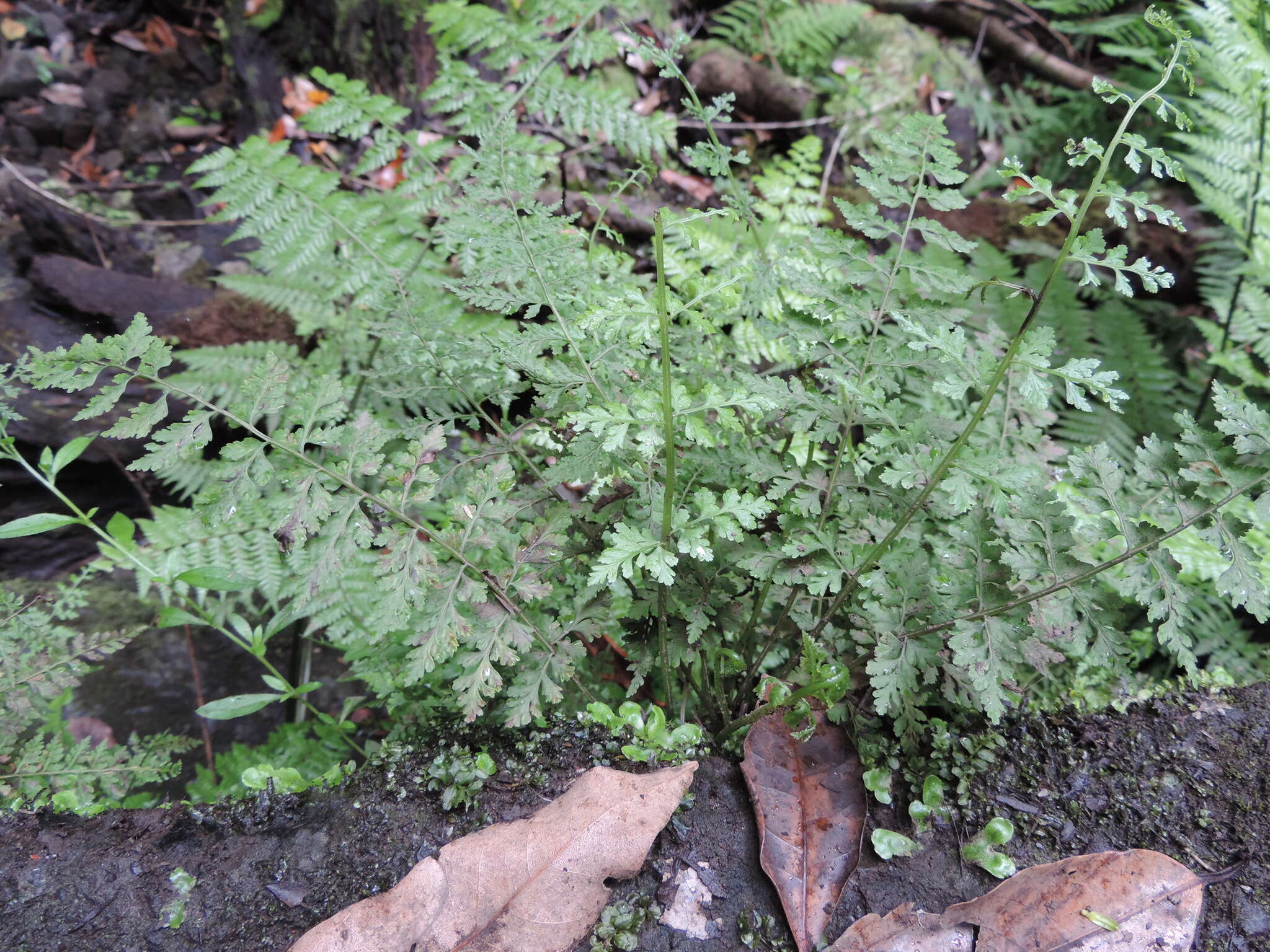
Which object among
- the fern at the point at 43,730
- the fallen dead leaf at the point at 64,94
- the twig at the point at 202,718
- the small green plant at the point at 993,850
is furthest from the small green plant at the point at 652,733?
the fallen dead leaf at the point at 64,94

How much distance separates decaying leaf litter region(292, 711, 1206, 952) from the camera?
140 cm

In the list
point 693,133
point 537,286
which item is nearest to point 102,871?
point 537,286

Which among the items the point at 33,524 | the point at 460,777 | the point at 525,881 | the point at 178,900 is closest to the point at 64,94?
the point at 33,524

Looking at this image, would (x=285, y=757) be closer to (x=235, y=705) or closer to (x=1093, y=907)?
(x=235, y=705)

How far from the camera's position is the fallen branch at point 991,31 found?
572 cm

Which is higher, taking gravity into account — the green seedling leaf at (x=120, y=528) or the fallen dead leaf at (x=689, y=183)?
the green seedling leaf at (x=120, y=528)

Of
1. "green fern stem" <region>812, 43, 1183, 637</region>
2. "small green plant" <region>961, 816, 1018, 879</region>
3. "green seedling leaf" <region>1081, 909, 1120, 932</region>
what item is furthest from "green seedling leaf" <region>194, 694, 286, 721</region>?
"green seedling leaf" <region>1081, 909, 1120, 932</region>

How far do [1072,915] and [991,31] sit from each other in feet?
21.6

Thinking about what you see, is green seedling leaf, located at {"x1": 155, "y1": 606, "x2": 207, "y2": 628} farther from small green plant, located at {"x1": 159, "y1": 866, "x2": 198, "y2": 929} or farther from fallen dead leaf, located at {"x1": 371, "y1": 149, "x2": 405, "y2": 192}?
fallen dead leaf, located at {"x1": 371, "y1": 149, "x2": 405, "y2": 192}

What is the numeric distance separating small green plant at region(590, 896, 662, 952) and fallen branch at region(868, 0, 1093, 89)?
21.4 feet

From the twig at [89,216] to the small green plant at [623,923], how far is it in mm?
4711

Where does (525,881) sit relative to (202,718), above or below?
above

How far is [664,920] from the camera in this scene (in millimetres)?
1489

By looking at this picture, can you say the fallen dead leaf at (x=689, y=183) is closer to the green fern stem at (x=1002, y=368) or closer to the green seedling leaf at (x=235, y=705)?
the green fern stem at (x=1002, y=368)
